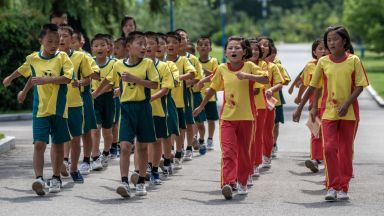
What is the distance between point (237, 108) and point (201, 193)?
3.11 feet

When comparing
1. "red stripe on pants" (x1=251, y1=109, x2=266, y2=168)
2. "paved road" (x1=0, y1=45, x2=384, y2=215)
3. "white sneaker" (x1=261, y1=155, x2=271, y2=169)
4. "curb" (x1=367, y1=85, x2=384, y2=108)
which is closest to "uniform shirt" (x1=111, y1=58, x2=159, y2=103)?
"paved road" (x1=0, y1=45, x2=384, y2=215)

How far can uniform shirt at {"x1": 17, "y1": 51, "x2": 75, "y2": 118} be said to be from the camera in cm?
1134

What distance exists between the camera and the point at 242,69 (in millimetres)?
11289

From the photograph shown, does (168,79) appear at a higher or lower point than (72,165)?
higher

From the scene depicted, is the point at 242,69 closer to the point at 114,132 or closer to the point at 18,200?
the point at 18,200

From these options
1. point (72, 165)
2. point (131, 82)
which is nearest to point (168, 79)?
point (131, 82)

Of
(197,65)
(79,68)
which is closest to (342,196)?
(79,68)

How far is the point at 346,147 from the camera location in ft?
35.9

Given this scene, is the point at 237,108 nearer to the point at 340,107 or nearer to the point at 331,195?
the point at 340,107

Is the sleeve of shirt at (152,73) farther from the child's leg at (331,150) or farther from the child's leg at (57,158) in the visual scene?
the child's leg at (331,150)

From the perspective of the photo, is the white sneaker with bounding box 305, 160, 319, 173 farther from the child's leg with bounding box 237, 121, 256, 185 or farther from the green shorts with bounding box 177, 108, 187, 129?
the child's leg with bounding box 237, 121, 256, 185

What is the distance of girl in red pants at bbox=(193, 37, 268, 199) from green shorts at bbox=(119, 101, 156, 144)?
72 cm

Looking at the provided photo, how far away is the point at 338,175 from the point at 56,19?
17.1ft

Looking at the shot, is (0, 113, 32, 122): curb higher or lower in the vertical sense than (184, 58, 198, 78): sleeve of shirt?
lower
